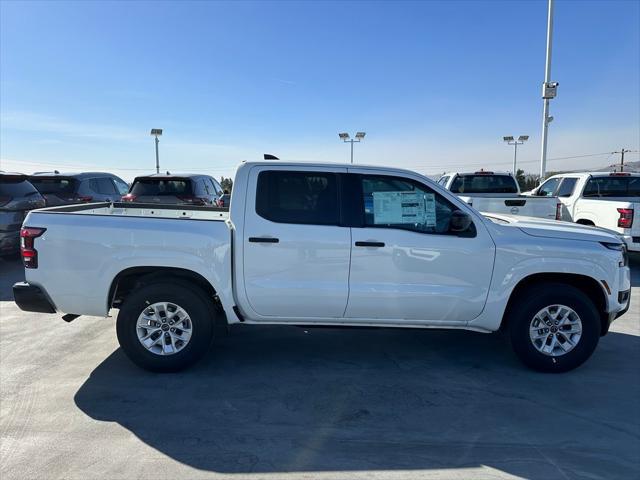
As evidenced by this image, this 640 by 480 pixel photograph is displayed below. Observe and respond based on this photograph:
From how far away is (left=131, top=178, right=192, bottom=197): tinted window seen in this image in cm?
1074

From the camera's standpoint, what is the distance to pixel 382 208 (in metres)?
4.23

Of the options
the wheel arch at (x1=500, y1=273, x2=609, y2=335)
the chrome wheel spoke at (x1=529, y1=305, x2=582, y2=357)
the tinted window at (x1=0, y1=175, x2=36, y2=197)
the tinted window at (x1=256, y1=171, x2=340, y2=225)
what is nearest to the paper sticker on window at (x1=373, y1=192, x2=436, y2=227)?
the tinted window at (x1=256, y1=171, x2=340, y2=225)

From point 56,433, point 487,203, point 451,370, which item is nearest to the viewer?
point 56,433

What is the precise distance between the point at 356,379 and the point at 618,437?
2.02m

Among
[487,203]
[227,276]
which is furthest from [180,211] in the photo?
[487,203]

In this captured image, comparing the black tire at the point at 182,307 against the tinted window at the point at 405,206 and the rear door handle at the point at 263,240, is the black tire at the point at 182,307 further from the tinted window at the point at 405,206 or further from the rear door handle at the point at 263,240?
the tinted window at the point at 405,206

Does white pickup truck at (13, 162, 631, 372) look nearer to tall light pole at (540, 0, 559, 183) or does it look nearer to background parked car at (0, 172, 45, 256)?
background parked car at (0, 172, 45, 256)

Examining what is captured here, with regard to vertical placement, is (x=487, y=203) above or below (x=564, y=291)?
above

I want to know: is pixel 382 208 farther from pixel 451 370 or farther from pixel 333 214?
pixel 451 370

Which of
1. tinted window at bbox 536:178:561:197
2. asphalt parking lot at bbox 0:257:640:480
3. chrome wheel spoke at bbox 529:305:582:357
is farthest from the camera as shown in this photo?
tinted window at bbox 536:178:561:197

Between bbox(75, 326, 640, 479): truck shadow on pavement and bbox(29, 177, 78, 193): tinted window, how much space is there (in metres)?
7.72

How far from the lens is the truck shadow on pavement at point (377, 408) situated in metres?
3.01

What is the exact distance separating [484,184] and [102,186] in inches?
381

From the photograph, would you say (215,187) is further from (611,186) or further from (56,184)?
(611,186)
